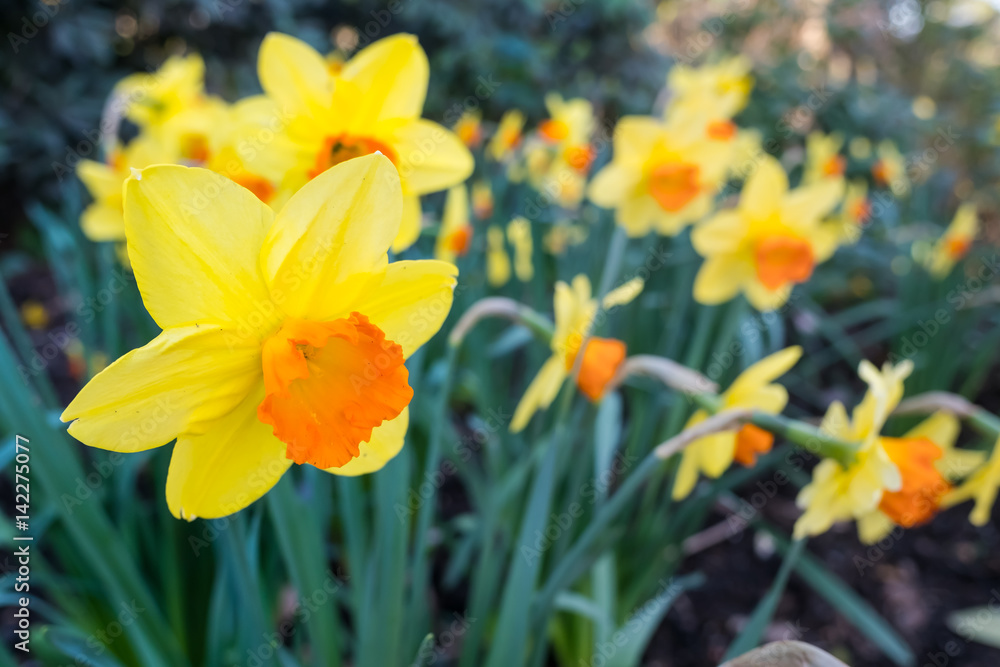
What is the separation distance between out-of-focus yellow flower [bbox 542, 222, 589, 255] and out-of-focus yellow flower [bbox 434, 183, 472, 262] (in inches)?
14.7

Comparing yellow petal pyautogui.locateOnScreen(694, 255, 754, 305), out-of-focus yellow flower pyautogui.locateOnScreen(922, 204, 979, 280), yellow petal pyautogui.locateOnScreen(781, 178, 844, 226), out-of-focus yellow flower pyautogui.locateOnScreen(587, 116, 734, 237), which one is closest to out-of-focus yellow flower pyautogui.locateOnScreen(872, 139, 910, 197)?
out-of-focus yellow flower pyautogui.locateOnScreen(922, 204, 979, 280)

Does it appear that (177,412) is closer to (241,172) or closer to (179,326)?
(179,326)

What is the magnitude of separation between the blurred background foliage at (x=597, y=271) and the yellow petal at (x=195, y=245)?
1.07 feet

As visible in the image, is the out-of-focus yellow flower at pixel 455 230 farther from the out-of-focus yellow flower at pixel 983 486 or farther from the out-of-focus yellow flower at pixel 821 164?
the out-of-focus yellow flower at pixel 821 164

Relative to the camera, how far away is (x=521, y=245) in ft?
7.32

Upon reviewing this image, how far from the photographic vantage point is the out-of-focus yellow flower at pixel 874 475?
923mm

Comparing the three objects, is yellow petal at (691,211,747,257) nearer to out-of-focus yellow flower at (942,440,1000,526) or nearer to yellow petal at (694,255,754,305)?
yellow petal at (694,255,754,305)

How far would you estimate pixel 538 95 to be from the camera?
484 centimetres

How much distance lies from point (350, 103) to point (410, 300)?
1.39ft

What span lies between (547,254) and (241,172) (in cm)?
144

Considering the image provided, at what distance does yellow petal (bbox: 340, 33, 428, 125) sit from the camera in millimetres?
940

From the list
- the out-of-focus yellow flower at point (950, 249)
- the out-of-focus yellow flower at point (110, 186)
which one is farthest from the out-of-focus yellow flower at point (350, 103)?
the out-of-focus yellow flower at point (950, 249)

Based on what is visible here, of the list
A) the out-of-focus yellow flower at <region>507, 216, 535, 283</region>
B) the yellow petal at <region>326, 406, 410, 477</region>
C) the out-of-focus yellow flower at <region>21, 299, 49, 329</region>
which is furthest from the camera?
the out-of-focus yellow flower at <region>21, 299, 49, 329</region>

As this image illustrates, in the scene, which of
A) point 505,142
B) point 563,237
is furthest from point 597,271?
point 505,142
